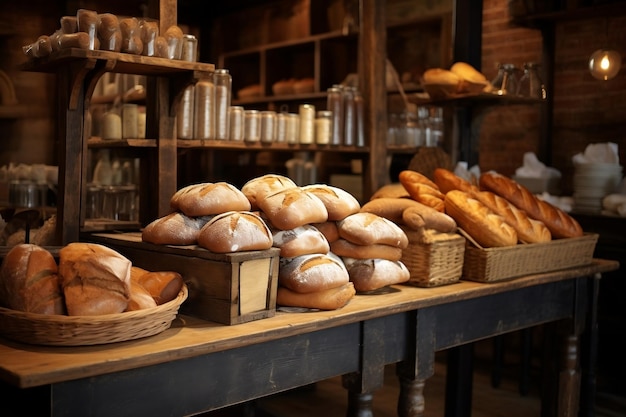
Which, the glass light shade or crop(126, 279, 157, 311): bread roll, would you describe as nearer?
crop(126, 279, 157, 311): bread roll

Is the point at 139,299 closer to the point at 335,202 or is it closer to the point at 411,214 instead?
the point at 335,202

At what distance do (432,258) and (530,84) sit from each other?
156 centimetres

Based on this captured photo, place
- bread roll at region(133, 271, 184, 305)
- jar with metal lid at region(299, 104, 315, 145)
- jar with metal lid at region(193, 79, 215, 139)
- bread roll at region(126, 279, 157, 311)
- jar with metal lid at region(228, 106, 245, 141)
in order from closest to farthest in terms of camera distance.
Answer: bread roll at region(126, 279, 157, 311)
bread roll at region(133, 271, 184, 305)
jar with metal lid at region(193, 79, 215, 139)
jar with metal lid at region(228, 106, 245, 141)
jar with metal lid at region(299, 104, 315, 145)

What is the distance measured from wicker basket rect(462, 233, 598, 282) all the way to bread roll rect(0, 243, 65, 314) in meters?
1.41

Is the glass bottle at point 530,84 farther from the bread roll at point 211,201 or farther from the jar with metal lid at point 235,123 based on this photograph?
the bread roll at point 211,201

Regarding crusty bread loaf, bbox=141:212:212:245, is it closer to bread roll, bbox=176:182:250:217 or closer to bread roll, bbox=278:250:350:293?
bread roll, bbox=176:182:250:217

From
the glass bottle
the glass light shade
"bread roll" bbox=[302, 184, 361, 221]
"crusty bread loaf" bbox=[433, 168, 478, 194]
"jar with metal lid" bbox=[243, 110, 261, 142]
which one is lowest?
"bread roll" bbox=[302, 184, 361, 221]

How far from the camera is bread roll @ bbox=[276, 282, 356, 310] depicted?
195 centimetres

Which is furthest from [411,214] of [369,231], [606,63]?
[606,63]

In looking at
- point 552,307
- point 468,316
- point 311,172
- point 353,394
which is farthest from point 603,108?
point 353,394

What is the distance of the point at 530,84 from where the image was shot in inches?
140

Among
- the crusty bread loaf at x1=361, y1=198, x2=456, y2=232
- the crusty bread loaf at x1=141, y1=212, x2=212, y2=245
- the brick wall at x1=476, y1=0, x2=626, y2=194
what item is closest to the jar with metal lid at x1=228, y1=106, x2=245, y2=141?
the crusty bread loaf at x1=361, y1=198, x2=456, y2=232

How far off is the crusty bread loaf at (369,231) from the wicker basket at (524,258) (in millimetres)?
368

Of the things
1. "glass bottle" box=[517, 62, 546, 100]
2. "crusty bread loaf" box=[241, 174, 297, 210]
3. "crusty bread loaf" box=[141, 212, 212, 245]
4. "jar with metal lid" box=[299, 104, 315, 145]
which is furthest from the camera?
"glass bottle" box=[517, 62, 546, 100]
